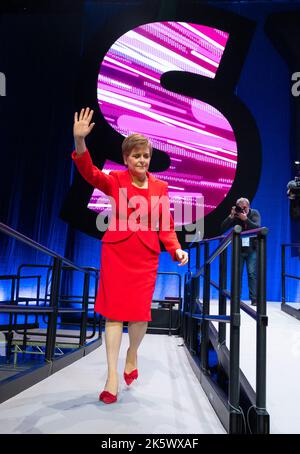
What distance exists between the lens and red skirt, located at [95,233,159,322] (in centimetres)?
200

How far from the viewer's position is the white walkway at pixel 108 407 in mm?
1721

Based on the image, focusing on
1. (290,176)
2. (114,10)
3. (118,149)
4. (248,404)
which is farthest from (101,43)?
(248,404)

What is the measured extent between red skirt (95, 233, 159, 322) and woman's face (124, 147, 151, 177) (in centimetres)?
32

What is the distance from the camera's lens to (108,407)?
6.56 ft

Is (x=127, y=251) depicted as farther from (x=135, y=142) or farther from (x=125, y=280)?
(x=135, y=142)

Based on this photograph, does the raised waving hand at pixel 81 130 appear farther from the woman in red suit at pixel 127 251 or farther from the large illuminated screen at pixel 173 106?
the large illuminated screen at pixel 173 106

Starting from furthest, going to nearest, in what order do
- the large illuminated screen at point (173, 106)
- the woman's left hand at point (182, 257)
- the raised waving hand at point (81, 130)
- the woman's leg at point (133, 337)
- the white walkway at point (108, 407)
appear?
the large illuminated screen at point (173, 106), the woman's leg at point (133, 337), the woman's left hand at point (182, 257), the raised waving hand at point (81, 130), the white walkway at point (108, 407)

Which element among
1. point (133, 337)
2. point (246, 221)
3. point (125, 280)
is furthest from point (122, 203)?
point (246, 221)

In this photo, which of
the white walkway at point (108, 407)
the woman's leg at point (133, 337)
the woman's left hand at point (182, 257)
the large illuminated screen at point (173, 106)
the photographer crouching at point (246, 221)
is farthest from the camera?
the large illuminated screen at point (173, 106)

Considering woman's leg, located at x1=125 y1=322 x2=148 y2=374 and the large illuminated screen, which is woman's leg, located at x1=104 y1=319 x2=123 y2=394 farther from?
the large illuminated screen

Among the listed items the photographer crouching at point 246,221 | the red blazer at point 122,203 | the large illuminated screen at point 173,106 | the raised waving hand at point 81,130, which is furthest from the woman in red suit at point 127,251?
the large illuminated screen at point 173,106

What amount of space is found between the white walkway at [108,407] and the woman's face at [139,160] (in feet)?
3.76

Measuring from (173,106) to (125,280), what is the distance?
588cm
